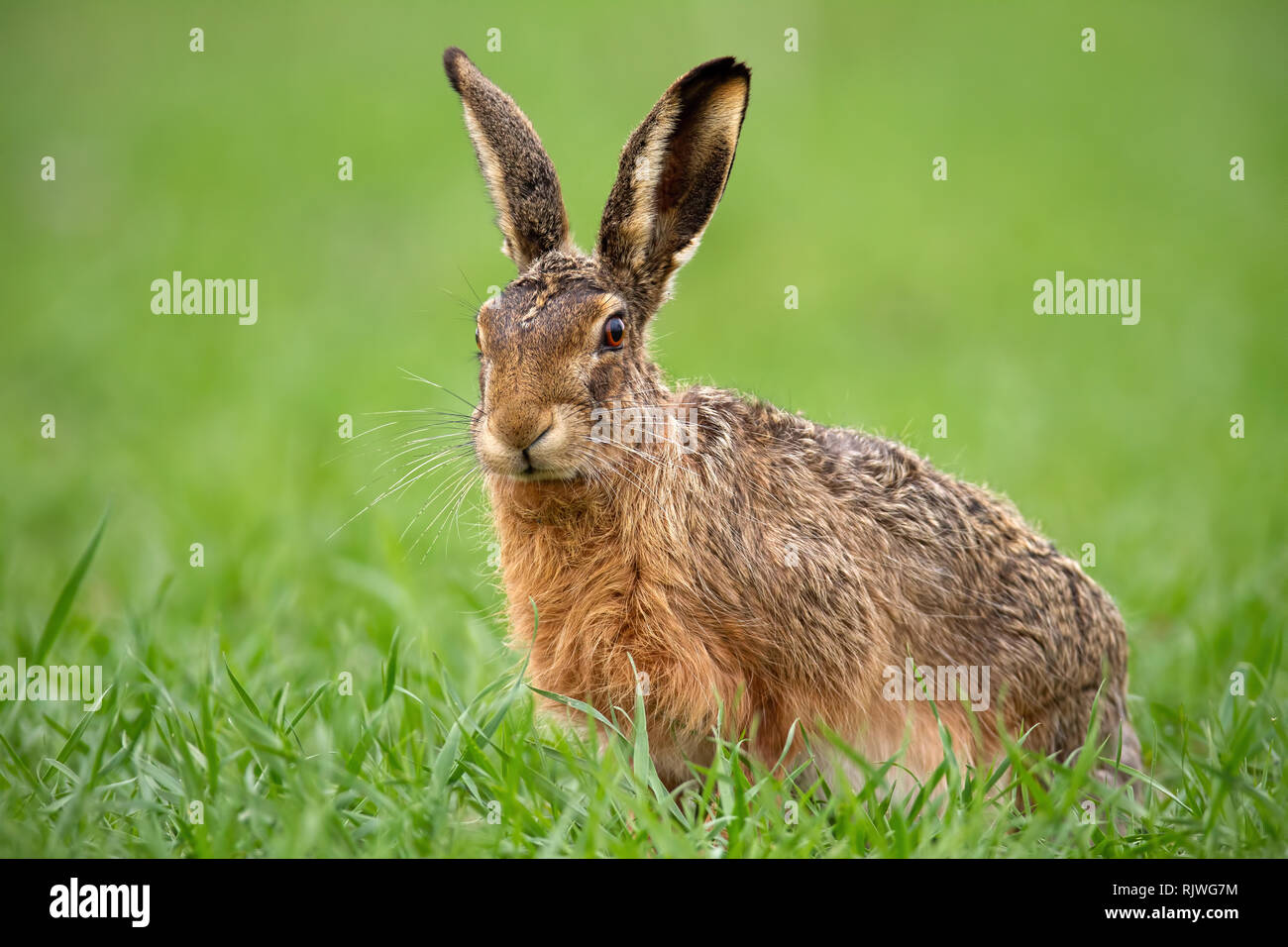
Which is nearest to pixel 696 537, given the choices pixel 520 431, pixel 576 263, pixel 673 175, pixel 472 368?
pixel 520 431

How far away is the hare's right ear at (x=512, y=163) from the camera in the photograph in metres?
4.68

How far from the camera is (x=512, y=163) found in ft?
15.4

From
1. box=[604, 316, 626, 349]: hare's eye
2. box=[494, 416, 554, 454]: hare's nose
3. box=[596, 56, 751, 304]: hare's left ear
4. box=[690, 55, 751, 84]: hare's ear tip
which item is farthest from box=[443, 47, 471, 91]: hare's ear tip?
box=[494, 416, 554, 454]: hare's nose

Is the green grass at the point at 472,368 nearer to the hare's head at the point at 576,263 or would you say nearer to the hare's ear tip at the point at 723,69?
the hare's head at the point at 576,263

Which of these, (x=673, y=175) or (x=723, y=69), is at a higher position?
(x=723, y=69)

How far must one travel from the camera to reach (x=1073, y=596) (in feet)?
16.8

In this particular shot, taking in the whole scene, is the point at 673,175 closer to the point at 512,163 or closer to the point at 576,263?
the point at 576,263

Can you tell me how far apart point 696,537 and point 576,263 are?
3.65 ft

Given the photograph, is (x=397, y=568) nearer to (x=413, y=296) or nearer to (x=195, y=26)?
(x=413, y=296)

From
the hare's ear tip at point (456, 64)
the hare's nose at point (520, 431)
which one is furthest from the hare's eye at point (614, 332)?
the hare's ear tip at point (456, 64)
